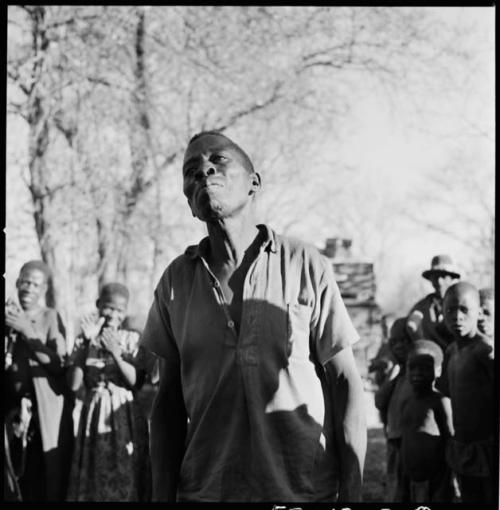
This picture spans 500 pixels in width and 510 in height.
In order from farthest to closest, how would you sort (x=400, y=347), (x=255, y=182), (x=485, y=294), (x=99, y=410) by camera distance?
1. (x=400, y=347)
2. (x=99, y=410)
3. (x=485, y=294)
4. (x=255, y=182)

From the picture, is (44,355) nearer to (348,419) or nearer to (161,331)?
(161,331)

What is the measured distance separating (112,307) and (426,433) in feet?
8.12

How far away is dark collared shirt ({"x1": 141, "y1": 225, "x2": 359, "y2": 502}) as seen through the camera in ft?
6.59

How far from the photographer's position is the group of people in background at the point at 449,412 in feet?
17.4

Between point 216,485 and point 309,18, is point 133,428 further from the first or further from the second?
point 309,18

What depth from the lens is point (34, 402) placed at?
6078 mm

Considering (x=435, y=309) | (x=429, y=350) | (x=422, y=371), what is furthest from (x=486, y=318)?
(x=435, y=309)

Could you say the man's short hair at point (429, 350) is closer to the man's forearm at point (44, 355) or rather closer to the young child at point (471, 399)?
the young child at point (471, 399)

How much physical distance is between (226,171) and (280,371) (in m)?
0.54

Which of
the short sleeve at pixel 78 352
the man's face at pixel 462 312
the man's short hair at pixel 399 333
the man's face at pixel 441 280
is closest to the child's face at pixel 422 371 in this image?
the man's face at pixel 462 312

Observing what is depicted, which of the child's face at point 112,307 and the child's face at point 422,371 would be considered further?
the child's face at point 112,307

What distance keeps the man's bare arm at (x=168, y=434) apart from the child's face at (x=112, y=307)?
4.13 metres

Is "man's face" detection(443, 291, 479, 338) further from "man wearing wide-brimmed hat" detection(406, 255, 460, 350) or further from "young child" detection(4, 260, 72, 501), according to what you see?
"young child" detection(4, 260, 72, 501)

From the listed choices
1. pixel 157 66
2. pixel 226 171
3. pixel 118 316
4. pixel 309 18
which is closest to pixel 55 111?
pixel 157 66
